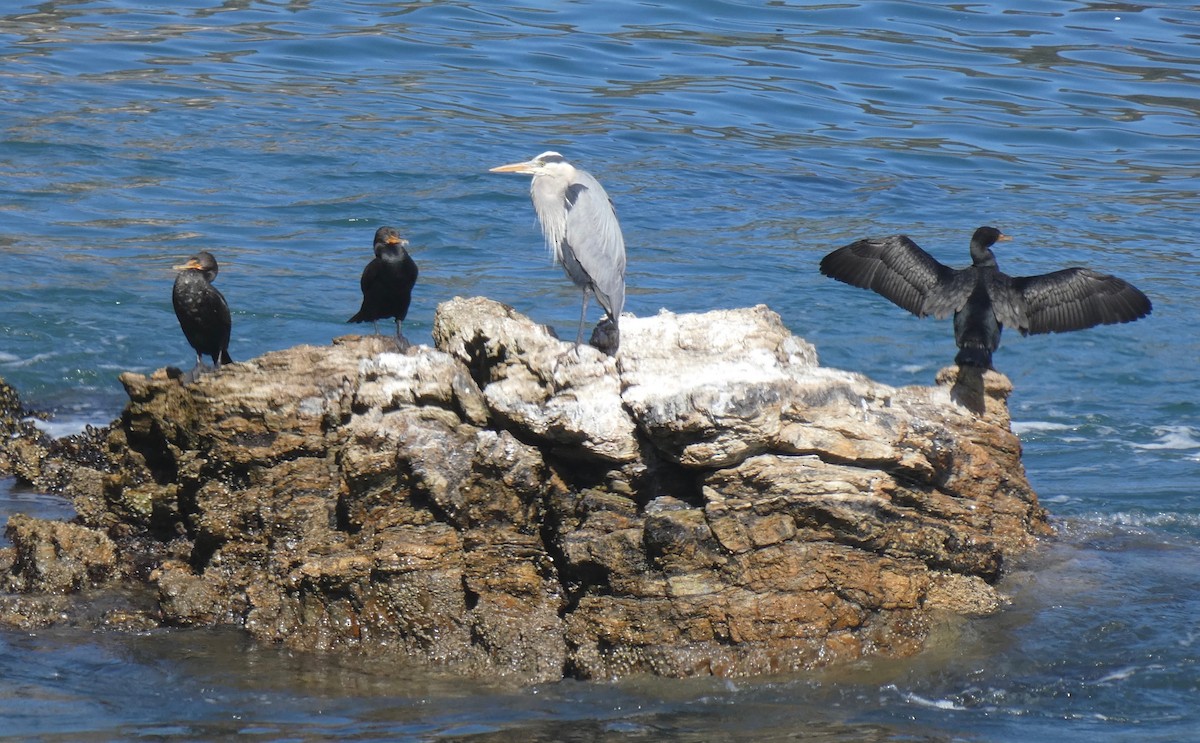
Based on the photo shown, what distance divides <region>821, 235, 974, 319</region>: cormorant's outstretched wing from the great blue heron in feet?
4.58

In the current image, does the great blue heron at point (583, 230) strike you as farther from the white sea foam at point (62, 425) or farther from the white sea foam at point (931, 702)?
the white sea foam at point (62, 425)

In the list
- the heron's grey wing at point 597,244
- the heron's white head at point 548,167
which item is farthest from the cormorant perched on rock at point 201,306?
the heron's grey wing at point 597,244

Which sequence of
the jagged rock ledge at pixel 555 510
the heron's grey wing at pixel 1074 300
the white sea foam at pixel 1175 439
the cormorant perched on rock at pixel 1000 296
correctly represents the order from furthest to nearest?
the white sea foam at pixel 1175 439 → the heron's grey wing at pixel 1074 300 → the cormorant perched on rock at pixel 1000 296 → the jagged rock ledge at pixel 555 510

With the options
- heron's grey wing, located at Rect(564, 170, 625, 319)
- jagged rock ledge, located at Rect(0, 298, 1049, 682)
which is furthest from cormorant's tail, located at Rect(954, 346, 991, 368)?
heron's grey wing, located at Rect(564, 170, 625, 319)

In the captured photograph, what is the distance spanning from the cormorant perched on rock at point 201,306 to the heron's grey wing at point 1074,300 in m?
4.30

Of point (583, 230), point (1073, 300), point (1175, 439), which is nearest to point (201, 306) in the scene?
point (583, 230)

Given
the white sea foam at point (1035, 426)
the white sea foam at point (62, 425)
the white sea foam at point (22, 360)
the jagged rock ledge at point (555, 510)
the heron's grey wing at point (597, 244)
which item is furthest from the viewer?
the white sea foam at point (22, 360)

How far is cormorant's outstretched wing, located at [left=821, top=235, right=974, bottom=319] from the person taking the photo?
794cm

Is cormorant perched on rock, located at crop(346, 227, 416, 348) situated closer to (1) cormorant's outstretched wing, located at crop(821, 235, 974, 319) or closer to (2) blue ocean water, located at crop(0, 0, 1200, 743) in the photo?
(2) blue ocean water, located at crop(0, 0, 1200, 743)

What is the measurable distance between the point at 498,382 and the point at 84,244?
27.3ft

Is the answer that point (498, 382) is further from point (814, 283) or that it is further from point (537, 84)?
point (537, 84)

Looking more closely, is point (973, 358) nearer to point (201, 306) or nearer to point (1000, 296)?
point (1000, 296)

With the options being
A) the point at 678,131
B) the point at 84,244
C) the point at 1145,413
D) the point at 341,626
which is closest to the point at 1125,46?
the point at 678,131

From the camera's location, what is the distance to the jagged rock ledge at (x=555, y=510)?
5.93m
